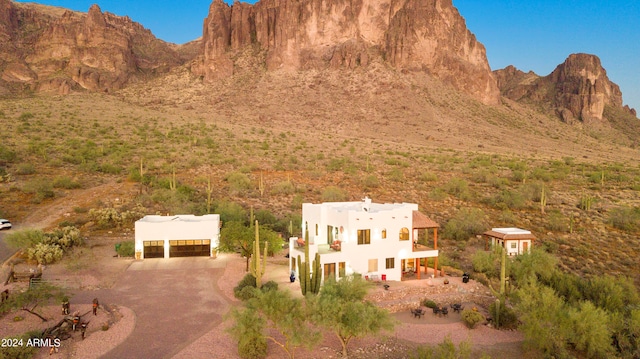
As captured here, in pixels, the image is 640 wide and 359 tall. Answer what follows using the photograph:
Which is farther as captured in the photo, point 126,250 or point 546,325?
point 126,250

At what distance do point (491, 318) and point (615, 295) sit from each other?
5.26 metres

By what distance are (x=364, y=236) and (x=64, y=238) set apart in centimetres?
1809

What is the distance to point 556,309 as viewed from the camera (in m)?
15.6

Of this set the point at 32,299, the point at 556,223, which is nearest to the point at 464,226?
the point at 556,223

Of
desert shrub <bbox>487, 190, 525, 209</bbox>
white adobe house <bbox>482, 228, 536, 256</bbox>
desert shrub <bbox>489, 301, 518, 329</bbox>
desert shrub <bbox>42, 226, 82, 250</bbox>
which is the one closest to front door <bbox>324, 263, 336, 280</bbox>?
desert shrub <bbox>489, 301, 518, 329</bbox>

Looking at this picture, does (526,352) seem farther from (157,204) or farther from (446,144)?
(446,144)

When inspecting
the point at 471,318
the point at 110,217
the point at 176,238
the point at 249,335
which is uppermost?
the point at 110,217

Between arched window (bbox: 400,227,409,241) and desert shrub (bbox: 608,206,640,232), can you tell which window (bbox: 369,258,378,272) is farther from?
desert shrub (bbox: 608,206,640,232)

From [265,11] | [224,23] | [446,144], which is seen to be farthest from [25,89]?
[446,144]

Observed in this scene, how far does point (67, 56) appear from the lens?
10338 cm

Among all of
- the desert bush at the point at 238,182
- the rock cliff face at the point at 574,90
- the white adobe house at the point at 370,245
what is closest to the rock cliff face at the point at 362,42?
the rock cliff face at the point at 574,90

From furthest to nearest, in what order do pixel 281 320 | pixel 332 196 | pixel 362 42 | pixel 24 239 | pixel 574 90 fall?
pixel 574 90, pixel 362 42, pixel 332 196, pixel 24 239, pixel 281 320

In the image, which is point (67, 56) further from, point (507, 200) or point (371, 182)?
point (507, 200)

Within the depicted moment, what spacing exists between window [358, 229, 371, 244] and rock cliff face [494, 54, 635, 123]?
103 metres
